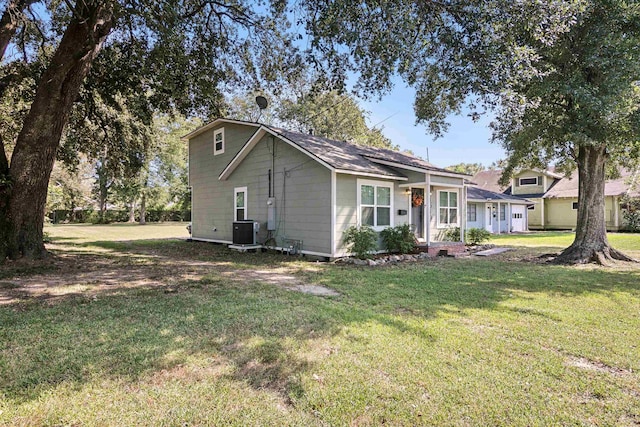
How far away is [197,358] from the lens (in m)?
3.38

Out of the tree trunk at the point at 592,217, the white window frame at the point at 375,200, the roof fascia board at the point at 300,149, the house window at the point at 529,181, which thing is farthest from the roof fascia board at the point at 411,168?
the house window at the point at 529,181

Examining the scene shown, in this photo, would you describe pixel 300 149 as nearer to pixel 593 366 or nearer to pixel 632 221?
pixel 593 366

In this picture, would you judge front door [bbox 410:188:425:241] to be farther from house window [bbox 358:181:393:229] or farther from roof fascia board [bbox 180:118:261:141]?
roof fascia board [bbox 180:118:261:141]

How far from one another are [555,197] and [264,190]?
898 inches

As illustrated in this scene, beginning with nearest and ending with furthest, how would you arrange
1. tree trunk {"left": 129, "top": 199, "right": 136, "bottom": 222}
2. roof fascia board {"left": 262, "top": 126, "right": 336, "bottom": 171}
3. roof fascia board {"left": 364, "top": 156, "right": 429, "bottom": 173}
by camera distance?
roof fascia board {"left": 262, "top": 126, "right": 336, "bottom": 171} < roof fascia board {"left": 364, "top": 156, "right": 429, "bottom": 173} < tree trunk {"left": 129, "top": 199, "right": 136, "bottom": 222}

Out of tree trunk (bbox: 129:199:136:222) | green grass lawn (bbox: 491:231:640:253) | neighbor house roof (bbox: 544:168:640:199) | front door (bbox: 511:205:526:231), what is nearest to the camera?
green grass lawn (bbox: 491:231:640:253)

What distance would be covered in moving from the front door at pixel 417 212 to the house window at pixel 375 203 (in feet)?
4.24

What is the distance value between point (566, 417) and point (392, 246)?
857 centimetres

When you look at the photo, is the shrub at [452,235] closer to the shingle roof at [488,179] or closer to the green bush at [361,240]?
the green bush at [361,240]

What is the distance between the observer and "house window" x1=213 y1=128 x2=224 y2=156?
585 inches

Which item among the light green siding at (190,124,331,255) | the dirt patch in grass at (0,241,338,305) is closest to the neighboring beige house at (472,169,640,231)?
the light green siding at (190,124,331,255)

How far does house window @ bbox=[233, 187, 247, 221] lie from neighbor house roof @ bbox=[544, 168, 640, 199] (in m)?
18.1

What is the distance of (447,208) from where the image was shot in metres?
13.3

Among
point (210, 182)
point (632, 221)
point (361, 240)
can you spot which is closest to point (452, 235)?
point (361, 240)
